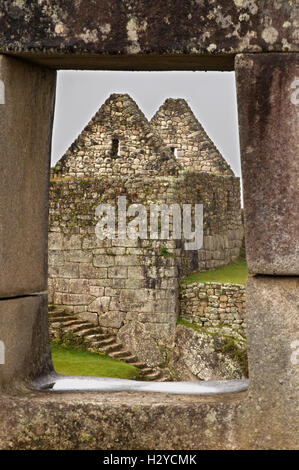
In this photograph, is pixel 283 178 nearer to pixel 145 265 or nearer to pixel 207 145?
pixel 145 265

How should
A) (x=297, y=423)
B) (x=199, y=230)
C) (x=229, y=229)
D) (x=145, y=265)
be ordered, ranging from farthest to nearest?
(x=229, y=229), (x=199, y=230), (x=145, y=265), (x=297, y=423)

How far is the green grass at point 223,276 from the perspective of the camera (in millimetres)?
18984

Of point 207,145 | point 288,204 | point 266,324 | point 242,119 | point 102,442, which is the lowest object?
point 102,442

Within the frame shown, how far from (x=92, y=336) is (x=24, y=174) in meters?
13.8

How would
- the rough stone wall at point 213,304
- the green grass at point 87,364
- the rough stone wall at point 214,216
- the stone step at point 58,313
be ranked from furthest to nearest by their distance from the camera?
the rough stone wall at point 214,216 → the stone step at point 58,313 → the rough stone wall at point 213,304 → the green grass at point 87,364

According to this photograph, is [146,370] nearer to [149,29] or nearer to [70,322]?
[70,322]

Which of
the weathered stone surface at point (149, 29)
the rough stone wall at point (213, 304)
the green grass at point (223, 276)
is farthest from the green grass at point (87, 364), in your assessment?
the weathered stone surface at point (149, 29)

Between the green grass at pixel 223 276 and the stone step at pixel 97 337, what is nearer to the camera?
the stone step at pixel 97 337

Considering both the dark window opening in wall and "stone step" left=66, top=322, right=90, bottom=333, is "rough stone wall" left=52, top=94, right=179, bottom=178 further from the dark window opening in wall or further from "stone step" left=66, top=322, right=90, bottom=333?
"stone step" left=66, top=322, right=90, bottom=333

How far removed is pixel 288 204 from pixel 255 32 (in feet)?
2.90

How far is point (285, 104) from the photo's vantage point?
3965 millimetres

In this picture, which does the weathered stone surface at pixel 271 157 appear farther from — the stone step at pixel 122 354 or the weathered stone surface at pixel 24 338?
the stone step at pixel 122 354

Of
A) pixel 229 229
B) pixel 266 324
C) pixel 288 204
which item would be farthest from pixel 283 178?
pixel 229 229

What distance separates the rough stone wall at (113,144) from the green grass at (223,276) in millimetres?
3024
